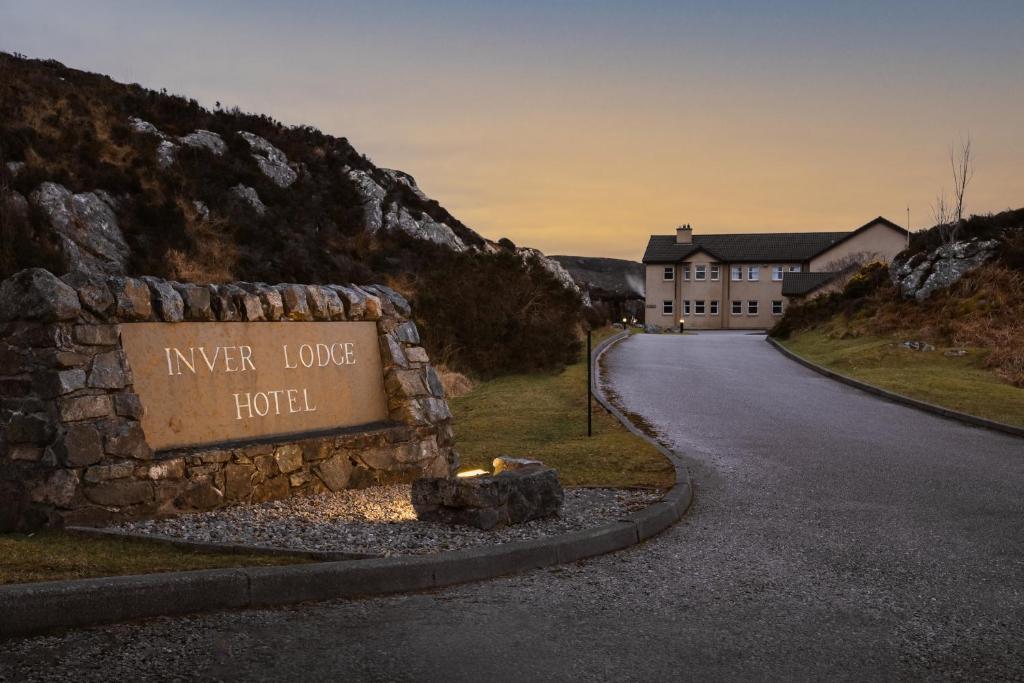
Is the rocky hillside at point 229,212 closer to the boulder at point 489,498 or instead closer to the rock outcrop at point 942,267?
the rock outcrop at point 942,267

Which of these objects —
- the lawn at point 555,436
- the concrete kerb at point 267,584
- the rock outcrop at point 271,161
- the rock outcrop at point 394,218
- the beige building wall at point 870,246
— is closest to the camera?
the concrete kerb at point 267,584

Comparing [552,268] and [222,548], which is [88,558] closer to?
[222,548]

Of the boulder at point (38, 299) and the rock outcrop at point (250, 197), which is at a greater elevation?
the rock outcrop at point (250, 197)

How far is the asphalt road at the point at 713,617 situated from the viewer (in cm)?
420

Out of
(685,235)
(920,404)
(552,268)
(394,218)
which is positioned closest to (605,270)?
(685,235)

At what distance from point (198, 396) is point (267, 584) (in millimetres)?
2932

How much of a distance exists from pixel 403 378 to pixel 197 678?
550cm

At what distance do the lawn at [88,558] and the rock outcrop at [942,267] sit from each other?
32.7 metres

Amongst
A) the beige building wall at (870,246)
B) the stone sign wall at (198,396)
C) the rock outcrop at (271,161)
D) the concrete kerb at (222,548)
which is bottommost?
the concrete kerb at (222,548)

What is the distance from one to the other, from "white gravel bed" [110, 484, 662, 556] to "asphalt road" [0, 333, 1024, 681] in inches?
23.3

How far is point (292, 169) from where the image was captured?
4456 cm

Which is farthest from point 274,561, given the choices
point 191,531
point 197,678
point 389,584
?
point 197,678

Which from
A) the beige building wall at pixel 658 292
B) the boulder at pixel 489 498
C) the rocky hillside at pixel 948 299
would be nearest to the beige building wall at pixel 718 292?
the beige building wall at pixel 658 292

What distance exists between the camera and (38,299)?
6.57 meters
